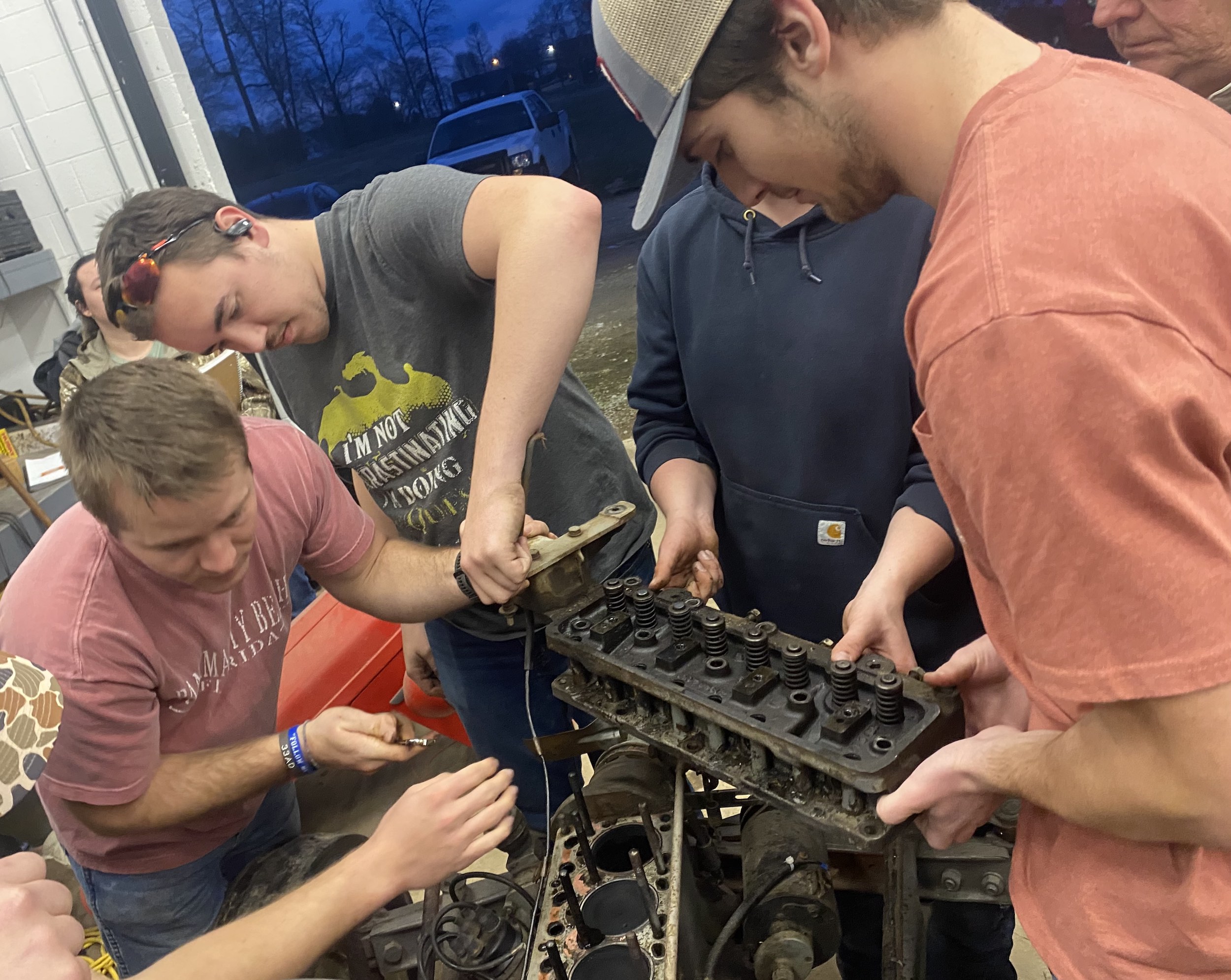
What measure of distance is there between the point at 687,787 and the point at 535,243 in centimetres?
101

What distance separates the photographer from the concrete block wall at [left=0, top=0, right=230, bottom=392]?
4012 mm

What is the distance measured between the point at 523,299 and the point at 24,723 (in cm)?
99

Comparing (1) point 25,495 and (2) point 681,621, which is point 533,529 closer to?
(2) point 681,621

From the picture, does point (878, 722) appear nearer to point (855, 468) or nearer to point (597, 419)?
point (855, 468)

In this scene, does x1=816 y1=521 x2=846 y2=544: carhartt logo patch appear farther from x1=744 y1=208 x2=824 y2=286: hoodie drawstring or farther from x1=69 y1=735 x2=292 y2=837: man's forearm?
x1=69 y1=735 x2=292 y2=837: man's forearm

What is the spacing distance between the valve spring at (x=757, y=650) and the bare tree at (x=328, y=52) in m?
4.64

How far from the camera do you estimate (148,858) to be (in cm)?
154

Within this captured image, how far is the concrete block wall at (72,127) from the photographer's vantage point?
4.01m

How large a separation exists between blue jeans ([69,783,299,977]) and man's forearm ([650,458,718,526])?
106 centimetres

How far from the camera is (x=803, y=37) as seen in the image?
2.53 ft

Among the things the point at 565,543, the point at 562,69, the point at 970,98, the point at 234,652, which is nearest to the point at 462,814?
the point at 565,543

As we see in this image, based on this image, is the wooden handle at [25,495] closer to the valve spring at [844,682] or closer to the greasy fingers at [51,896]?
the greasy fingers at [51,896]

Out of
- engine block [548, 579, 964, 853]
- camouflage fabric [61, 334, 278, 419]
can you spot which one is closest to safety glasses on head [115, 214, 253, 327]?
engine block [548, 579, 964, 853]

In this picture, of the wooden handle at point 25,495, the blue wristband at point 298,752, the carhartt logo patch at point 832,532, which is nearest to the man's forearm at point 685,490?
the carhartt logo patch at point 832,532
